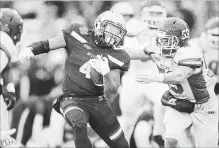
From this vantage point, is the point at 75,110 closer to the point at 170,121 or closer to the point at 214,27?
the point at 170,121

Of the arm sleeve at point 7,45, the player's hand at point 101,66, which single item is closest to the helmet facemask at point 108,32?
the player's hand at point 101,66

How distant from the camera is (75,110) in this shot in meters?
4.08

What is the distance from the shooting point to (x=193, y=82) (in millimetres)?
4582

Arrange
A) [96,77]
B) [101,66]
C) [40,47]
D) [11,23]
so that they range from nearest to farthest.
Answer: [101,66]
[96,77]
[40,47]
[11,23]

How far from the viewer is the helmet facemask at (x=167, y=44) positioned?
178 inches

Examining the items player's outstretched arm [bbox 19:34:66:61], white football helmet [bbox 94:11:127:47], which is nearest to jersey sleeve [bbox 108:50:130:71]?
white football helmet [bbox 94:11:127:47]

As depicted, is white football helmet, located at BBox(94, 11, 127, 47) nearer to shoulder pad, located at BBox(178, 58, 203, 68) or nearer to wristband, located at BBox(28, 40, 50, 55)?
wristband, located at BBox(28, 40, 50, 55)

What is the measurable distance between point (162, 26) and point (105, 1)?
0.67 metres

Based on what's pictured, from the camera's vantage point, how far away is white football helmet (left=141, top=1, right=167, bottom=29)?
196 inches

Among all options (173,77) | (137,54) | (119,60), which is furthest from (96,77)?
(137,54)

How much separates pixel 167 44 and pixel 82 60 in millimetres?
762

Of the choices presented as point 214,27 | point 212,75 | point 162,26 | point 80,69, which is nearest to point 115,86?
point 80,69

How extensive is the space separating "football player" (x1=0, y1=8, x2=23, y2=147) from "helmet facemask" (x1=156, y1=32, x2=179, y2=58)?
1.27 meters

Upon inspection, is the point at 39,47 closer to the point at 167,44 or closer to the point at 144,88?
the point at 167,44
